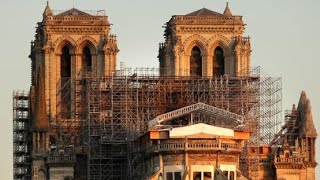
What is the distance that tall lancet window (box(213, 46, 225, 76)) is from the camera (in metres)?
153

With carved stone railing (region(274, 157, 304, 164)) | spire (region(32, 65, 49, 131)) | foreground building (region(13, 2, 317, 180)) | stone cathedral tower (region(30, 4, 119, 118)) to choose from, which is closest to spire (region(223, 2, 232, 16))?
foreground building (region(13, 2, 317, 180))

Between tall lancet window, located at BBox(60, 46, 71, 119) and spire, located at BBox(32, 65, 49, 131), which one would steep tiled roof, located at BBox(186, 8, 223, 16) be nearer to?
tall lancet window, located at BBox(60, 46, 71, 119)

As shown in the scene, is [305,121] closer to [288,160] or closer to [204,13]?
[288,160]

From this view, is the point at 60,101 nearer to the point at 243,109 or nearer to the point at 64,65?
Result: the point at 64,65

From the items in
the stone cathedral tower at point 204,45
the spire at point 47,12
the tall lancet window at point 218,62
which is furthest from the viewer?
the spire at point 47,12

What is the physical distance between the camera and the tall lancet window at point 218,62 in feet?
502

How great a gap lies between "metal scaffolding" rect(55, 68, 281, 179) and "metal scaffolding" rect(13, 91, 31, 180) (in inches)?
204

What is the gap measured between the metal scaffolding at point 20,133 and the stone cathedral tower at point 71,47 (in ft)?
8.59

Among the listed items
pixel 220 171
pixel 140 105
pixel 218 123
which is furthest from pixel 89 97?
pixel 220 171

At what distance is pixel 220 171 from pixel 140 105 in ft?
64.0

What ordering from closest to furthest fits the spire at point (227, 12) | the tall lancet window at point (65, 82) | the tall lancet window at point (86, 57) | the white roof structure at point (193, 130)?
the white roof structure at point (193, 130) → the tall lancet window at point (65, 82) → the tall lancet window at point (86, 57) → the spire at point (227, 12)

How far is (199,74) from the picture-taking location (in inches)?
5994

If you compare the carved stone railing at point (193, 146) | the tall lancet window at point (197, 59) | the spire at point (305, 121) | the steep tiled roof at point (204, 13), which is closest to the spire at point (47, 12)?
the steep tiled roof at point (204, 13)

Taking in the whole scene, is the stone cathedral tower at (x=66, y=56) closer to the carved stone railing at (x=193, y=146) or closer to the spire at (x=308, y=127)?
the spire at (x=308, y=127)
